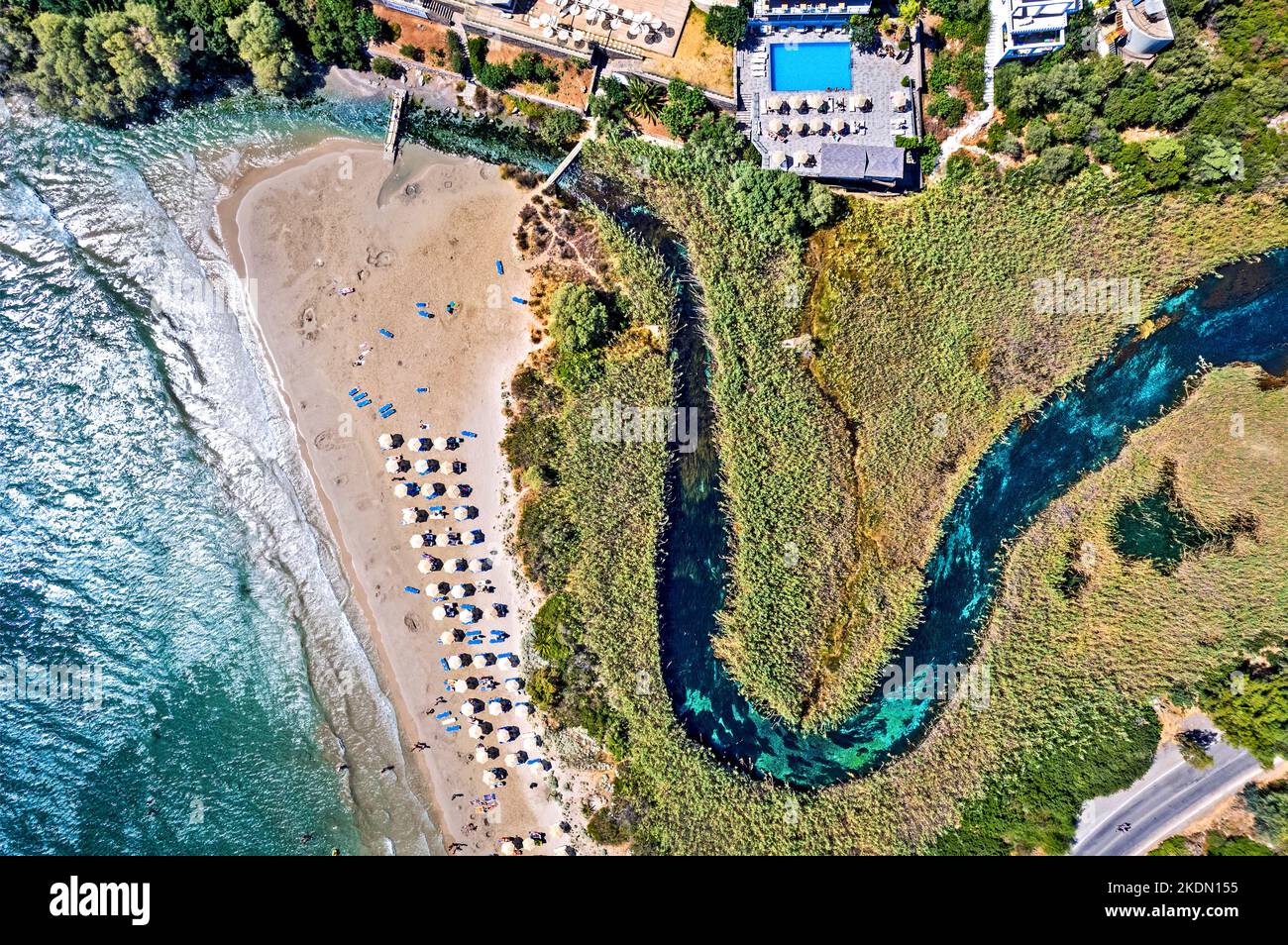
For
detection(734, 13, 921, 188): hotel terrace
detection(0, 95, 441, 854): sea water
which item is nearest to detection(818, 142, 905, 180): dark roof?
detection(734, 13, 921, 188): hotel terrace

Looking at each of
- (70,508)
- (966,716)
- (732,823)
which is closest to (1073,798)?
(966,716)

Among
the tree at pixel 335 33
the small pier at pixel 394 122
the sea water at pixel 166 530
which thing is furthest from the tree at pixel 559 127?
the tree at pixel 335 33

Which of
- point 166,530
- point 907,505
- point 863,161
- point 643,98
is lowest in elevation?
point 907,505

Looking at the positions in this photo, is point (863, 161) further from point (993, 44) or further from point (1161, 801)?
point (1161, 801)

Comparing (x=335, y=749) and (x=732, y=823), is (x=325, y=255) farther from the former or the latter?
(x=732, y=823)

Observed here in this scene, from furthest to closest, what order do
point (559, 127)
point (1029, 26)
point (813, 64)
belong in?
point (813, 64), point (559, 127), point (1029, 26)

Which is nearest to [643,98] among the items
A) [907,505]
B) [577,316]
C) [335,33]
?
[577,316]
